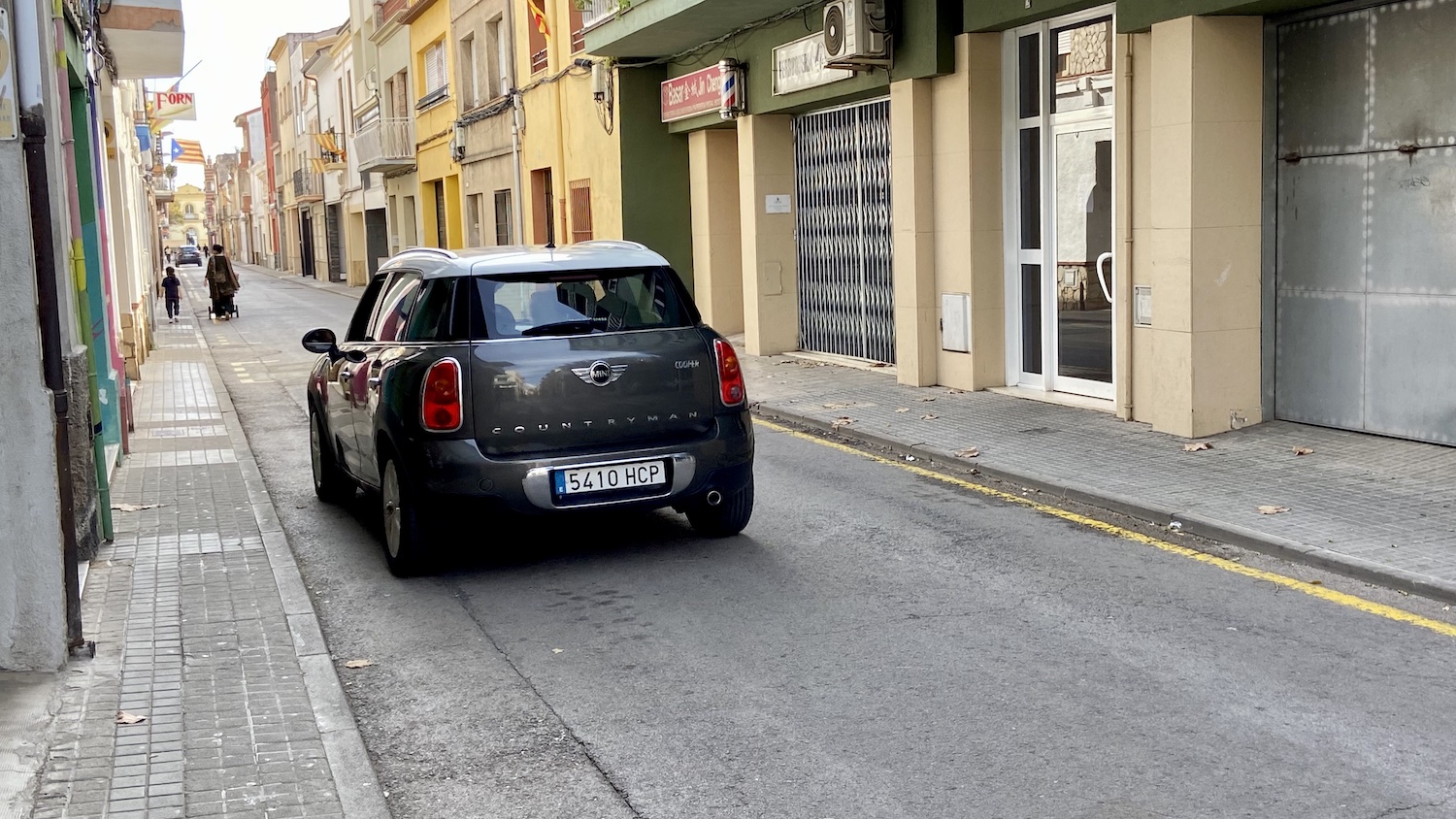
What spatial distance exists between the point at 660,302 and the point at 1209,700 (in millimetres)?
3500

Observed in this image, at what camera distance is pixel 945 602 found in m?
6.24

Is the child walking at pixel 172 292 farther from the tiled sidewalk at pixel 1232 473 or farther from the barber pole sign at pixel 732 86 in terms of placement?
the tiled sidewalk at pixel 1232 473

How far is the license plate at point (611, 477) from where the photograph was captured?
674cm

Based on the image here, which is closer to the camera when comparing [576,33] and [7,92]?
[7,92]

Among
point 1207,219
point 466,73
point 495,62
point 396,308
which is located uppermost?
point 466,73

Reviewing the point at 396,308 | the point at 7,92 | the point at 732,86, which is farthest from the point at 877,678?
the point at 732,86

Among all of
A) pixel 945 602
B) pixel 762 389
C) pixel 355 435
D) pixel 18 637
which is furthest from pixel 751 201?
pixel 18 637

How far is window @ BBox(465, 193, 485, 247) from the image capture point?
30875mm

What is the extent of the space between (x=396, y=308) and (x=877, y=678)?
374 cm

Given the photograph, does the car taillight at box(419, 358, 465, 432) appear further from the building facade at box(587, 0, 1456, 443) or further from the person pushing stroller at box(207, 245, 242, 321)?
the person pushing stroller at box(207, 245, 242, 321)

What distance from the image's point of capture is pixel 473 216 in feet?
104

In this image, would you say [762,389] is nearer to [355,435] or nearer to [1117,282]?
[1117,282]

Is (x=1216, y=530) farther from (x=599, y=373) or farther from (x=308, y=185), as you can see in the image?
(x=308, y=185)

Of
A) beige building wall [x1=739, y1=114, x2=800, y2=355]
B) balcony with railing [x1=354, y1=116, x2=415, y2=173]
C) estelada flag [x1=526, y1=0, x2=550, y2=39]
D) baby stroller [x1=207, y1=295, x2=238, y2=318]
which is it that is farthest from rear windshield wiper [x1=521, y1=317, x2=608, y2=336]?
balcony with railing [x1=354, y1=116, x2=415, y2=173]
